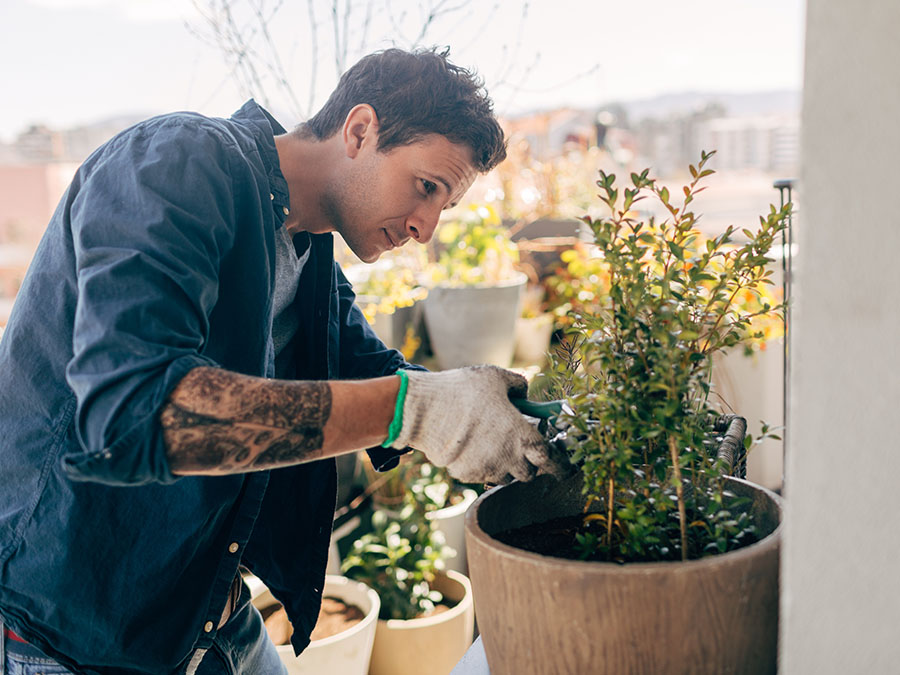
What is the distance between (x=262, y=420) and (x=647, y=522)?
402 mm

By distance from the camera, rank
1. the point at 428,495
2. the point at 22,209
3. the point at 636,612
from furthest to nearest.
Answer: the point at 22,209 < the point at 428,495 < the point at 636,612

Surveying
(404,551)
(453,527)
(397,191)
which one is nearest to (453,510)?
(453,527)

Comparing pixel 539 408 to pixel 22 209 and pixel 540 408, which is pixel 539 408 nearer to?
pixel 540 408

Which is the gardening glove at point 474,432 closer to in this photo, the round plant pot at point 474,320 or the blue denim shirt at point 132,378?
the blue denim shirt at point 132,378

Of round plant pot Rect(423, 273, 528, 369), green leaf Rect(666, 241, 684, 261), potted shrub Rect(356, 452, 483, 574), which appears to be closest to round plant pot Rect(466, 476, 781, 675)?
green leaf Rect(666, 241, 684, 261)

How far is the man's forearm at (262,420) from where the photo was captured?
0.73 meters

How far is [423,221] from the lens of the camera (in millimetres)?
1173

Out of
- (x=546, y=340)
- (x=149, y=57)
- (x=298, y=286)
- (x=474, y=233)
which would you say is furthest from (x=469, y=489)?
(x=149, y=57)

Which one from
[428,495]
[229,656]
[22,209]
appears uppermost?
[22,209]

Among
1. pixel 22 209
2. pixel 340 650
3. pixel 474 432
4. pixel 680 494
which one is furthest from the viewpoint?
pixel 22 209

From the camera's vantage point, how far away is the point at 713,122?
4.86m

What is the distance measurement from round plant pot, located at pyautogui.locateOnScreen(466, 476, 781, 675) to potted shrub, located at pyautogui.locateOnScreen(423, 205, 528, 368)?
1947 mm

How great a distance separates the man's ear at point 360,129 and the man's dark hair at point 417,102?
0.04 feet

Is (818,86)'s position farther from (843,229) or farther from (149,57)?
(149,57)
